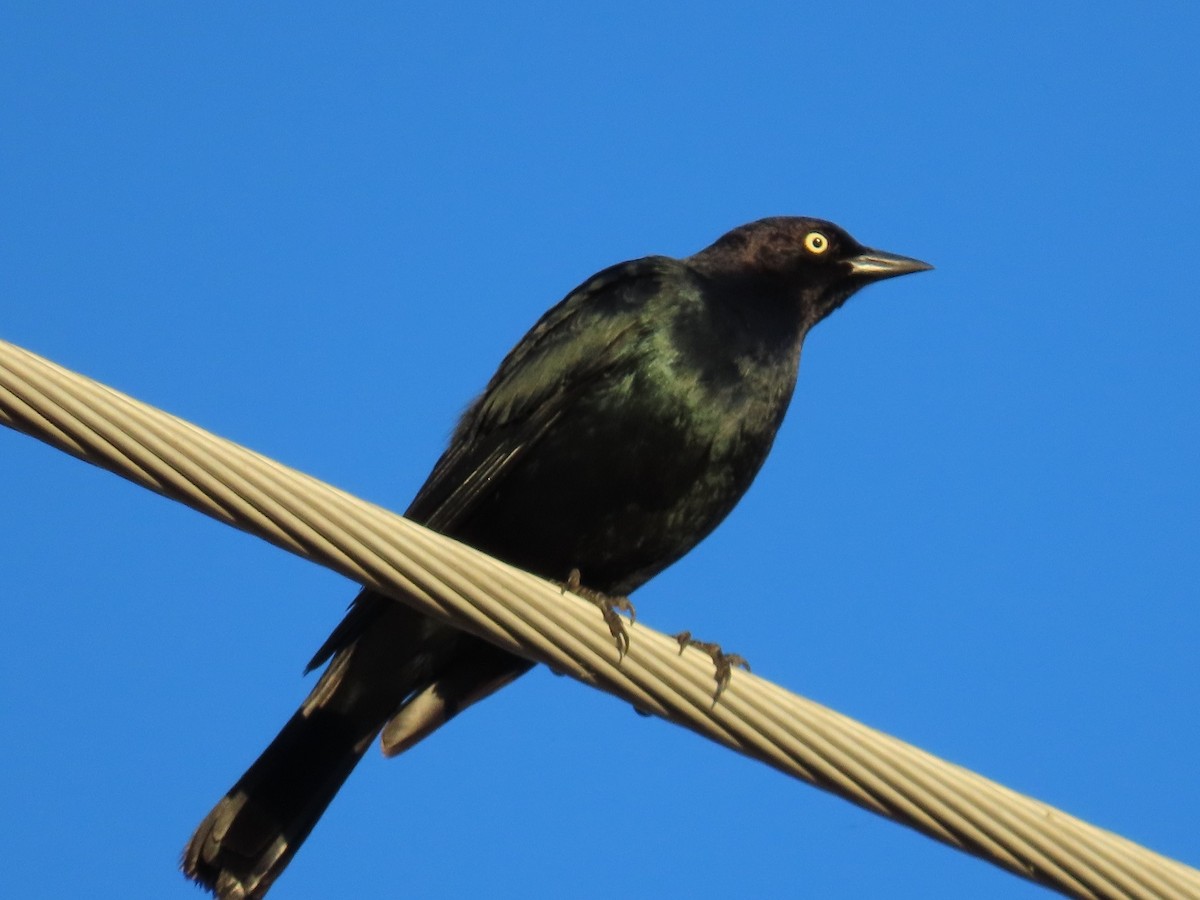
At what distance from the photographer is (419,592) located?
117 inches

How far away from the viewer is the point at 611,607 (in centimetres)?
376

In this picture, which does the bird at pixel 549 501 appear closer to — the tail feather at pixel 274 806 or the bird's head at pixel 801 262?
the tail feather at pixel 274 806

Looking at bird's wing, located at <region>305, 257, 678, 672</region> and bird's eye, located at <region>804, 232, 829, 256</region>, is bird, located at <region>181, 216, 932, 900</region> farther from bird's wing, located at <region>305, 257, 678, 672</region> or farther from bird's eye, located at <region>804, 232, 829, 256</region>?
bird's eye, located at <region>804, 232, 829, 256</region>

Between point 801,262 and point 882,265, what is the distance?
1.42 ft

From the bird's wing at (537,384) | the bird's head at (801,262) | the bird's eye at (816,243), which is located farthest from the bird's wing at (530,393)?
the bird's eye at (816,243)

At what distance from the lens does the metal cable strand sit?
8.82 feet

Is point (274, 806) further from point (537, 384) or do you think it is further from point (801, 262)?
point (801, 262)

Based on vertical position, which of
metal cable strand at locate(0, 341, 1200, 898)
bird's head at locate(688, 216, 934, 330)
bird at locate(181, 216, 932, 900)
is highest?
bird's head at locate(688, 216, 934, 330)

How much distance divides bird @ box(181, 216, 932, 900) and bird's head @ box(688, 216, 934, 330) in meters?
0.72

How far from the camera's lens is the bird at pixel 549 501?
485 cm

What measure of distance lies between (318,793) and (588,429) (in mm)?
1281

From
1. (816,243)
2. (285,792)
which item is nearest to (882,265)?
(816,243)

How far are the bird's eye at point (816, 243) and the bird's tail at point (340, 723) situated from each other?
6.71 feet

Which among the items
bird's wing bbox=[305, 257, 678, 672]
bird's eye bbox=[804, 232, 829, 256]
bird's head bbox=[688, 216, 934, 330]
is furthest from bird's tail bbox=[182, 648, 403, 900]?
bird's eye bbox=[804, 232, 829, 256]
